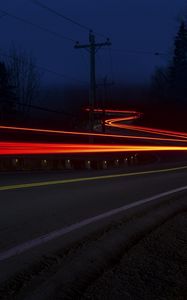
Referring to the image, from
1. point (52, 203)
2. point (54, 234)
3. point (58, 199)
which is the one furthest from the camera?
point (58, 199)

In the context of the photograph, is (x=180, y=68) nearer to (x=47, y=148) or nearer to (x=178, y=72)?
(x=178, y=72)

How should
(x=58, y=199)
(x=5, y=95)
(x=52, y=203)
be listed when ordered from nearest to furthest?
(x=52, y=203), (x=58, y=199), (x=5, y=95)

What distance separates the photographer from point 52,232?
29.8ft

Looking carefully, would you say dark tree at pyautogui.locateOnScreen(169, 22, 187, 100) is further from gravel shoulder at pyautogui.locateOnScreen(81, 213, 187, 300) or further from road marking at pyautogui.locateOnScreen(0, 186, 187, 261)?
gravel shoulder at pyautogui.locateOnScreen(81, 213, 187, 300)

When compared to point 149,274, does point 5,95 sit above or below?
above

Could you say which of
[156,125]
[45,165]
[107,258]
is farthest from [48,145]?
[156,125]

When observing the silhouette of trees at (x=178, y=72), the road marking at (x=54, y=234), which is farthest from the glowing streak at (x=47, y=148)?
the silhouette of trees at (x=178, y=72)

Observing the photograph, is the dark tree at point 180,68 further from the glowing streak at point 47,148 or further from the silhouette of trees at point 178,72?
the glowing streak at point 47,148

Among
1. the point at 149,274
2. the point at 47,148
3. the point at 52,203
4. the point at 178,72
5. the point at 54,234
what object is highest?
the point at 178,72

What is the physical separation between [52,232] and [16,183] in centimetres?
678

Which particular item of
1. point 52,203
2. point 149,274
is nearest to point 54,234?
point 149,274

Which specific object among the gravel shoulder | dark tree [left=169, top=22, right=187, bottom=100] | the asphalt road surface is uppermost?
dark tree [left=169, top=22, right=187, bottom=100]

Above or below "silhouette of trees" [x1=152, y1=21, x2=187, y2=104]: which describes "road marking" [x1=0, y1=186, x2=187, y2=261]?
below

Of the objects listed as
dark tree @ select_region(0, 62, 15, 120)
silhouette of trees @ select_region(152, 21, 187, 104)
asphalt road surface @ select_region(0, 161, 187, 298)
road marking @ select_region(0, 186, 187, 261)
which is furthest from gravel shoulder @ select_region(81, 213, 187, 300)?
silhouette of trees @ select_region(152, 21, 187, 104)
